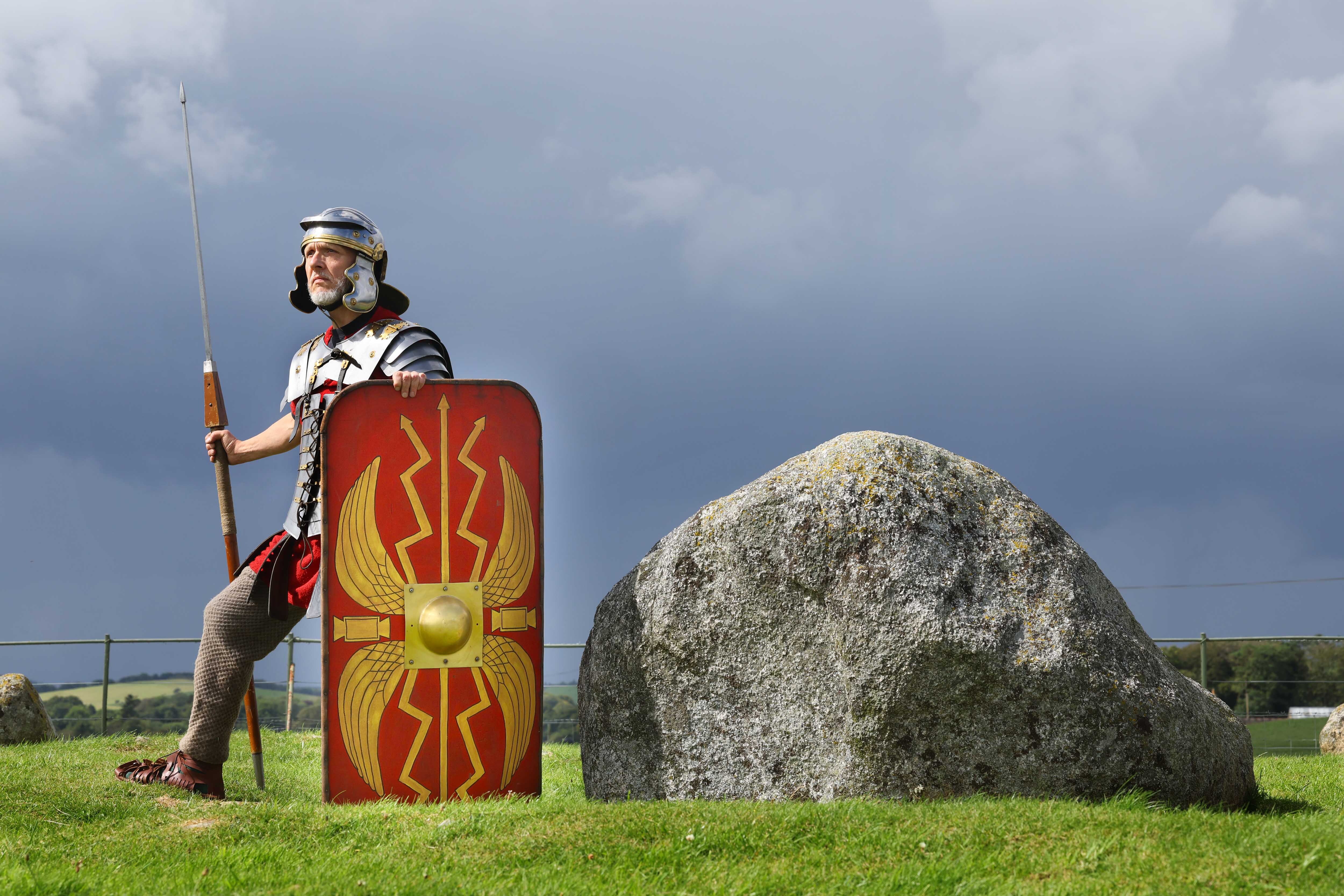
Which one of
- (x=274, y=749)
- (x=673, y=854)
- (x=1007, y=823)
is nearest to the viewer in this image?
(x=673, y=854)

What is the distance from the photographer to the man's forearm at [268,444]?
18.2 feet

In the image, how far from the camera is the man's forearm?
18.2 ft

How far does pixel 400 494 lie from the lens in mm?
4754

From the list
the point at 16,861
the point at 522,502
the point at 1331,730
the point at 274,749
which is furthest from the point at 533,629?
the point at 1331,730

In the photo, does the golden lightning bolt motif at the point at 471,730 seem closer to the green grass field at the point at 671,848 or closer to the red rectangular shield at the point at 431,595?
the red rectangular shield at the point at 431,595

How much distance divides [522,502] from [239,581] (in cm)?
150

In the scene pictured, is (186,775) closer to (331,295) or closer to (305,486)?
(305,486)

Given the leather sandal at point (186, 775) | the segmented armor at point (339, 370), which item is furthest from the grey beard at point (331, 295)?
the leather sandal at point (186, 775)

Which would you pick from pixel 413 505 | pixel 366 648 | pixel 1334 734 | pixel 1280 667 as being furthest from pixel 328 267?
pixel 1280 667

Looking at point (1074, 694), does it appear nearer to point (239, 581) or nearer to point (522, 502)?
Result: point (522, 502)

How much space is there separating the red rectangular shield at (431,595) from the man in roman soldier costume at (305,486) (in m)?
0.20

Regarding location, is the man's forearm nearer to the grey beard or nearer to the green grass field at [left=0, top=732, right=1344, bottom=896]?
the grey beard

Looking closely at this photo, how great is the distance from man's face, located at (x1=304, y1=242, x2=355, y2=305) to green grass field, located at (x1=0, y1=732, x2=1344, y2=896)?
2461 millimetres

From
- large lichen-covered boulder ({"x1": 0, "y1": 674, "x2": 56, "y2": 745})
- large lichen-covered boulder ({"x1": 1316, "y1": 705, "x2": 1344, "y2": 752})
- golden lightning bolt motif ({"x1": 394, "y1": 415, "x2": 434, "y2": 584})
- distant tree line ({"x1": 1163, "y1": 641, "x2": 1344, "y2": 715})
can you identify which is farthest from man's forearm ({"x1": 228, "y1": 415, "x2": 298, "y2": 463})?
distant tree line ({"x1": 1163, "y1": 641, "x2": 1344, "y2": 715})
